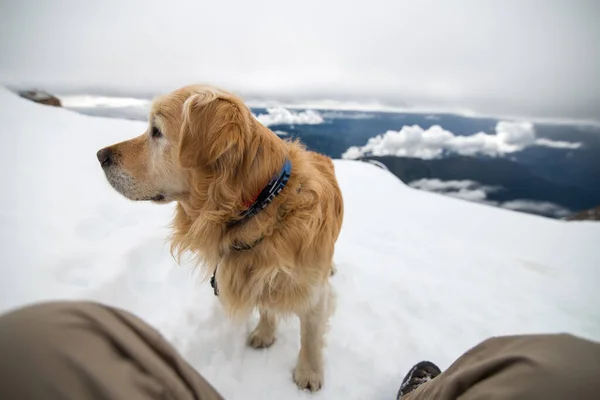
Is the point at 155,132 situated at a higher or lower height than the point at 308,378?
higher

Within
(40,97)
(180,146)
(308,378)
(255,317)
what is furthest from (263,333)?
(40,97)

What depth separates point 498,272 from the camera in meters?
2.82

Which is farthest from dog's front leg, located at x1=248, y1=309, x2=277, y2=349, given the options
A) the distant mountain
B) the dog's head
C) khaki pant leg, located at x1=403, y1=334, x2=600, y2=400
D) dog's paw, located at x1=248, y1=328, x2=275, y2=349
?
the distant mountain

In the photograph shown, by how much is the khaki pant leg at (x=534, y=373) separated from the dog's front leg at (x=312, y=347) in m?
0.72

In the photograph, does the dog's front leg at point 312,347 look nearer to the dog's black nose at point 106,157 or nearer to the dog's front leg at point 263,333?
the dog's front leg at point 263,333

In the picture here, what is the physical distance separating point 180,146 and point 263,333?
45.1 inches

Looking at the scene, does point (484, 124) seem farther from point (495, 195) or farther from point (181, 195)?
point (181, 195)

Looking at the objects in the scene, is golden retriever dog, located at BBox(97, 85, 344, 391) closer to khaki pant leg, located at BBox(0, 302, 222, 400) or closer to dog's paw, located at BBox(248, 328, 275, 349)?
dog's paw, located at BBox(248, 328, 275, 349)

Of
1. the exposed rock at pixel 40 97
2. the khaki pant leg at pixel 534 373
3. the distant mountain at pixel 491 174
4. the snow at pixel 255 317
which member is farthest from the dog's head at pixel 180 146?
the distant mountain at pixel 491 174

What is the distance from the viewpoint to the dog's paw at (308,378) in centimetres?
138

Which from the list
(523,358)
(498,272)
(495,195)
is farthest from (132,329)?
(495,195)

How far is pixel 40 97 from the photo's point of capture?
3.92 metres

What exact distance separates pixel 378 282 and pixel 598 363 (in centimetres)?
178

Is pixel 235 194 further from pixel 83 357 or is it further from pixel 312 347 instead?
pixel 312 347
